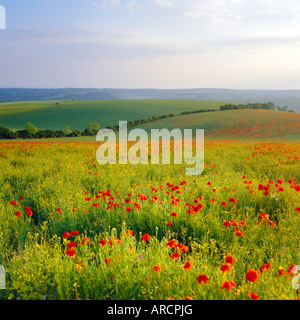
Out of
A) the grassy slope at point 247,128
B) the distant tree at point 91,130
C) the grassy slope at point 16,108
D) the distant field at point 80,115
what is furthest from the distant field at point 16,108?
the grassy slope at point 247,128

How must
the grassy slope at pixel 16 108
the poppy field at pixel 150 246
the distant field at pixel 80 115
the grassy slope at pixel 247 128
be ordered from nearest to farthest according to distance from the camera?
the poppy field at pixel 150 246
the grassy slope at pixel 247 128
the distant field at pixel 80 115
the grassy slope at pixel 16 108

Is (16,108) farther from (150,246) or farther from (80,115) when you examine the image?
(150,246)

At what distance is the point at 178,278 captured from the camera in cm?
232

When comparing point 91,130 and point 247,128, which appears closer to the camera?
point 247,128

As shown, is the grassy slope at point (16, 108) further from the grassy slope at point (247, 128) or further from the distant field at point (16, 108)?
the grassy slope at point (247, 128)

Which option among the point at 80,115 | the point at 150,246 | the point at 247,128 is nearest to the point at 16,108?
the point at 80,115

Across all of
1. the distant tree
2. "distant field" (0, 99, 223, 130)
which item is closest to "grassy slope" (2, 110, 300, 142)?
the distant tree

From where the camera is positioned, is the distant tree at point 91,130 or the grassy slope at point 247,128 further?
the distant tree at point 91,130

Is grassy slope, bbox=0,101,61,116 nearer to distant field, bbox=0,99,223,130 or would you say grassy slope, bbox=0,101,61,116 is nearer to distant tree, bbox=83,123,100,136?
distant field, bbox=0,99,223,130

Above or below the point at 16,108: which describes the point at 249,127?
below

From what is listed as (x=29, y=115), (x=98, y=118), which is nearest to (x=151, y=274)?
(x=98, y=118)

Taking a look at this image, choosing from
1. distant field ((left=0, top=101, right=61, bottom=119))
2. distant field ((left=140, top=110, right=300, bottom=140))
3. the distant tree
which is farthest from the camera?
distant field ((left=0, top=101, right=61, bottom=119))

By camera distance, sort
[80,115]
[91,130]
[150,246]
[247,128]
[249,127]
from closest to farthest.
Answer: [150,246], [247,128], [249,127], [91,130], [80,115]
